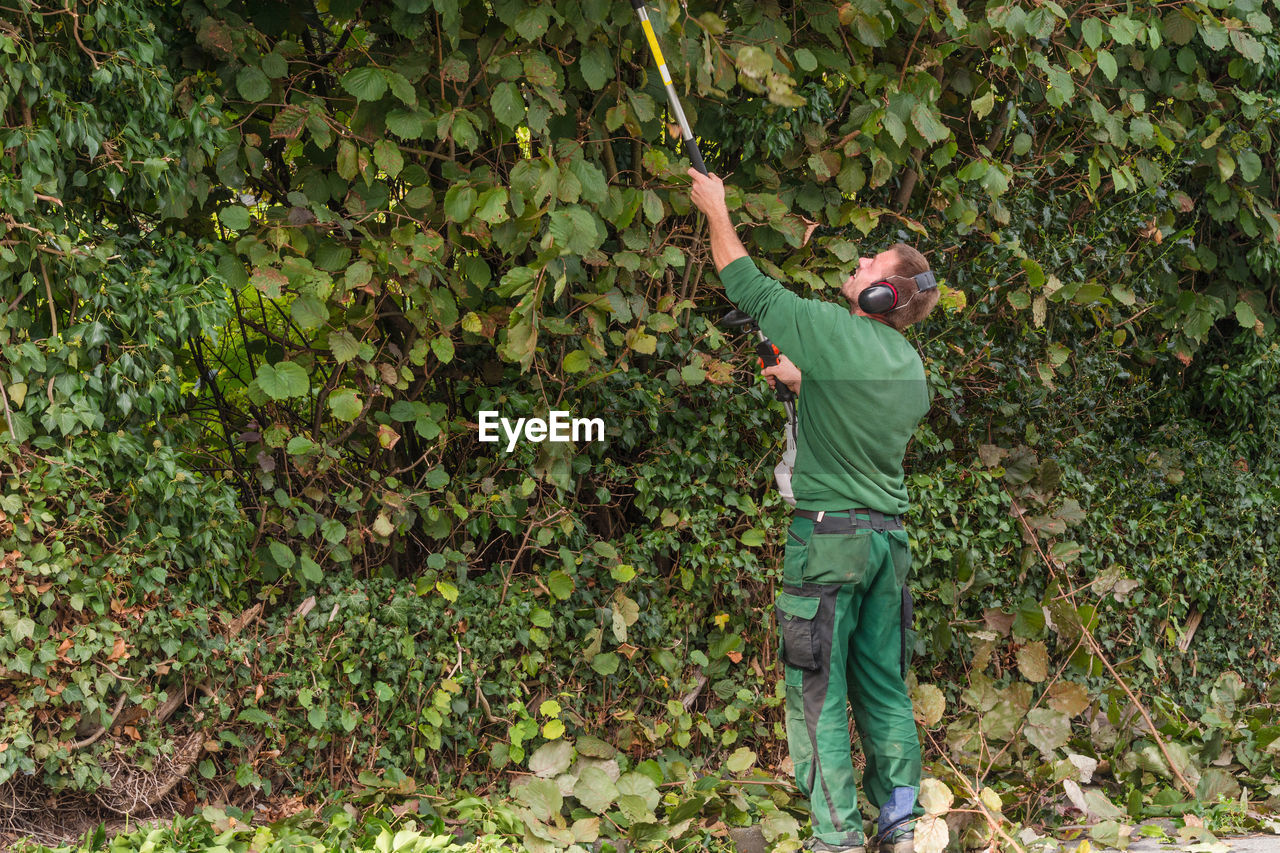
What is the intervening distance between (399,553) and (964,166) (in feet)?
10.4

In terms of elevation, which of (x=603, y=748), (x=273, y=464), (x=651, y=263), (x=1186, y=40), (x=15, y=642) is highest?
(x=1186, y=40)

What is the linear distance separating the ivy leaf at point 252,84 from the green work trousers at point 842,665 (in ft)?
8.18

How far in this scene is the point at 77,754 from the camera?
4.03m

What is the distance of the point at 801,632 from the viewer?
4.00 metres

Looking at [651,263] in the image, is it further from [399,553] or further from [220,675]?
[220,675]

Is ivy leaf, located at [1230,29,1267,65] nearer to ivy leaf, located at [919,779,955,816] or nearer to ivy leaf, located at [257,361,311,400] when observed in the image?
ivy leaf, located at [919,779,955,816]

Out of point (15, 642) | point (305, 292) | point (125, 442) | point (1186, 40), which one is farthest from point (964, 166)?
point (15, 642)

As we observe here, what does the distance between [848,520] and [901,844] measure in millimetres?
1136

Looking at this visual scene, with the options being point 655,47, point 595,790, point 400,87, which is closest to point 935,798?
point 595,790

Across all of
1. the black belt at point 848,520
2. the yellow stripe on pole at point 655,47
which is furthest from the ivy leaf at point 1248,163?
the yellow stripe on pole at point 655,47

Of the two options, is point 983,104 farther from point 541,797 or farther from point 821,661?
point 541,797

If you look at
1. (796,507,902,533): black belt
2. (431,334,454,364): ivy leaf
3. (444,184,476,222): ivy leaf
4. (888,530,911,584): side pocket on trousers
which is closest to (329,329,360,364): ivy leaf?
(431,334,454,364): ivy leaf

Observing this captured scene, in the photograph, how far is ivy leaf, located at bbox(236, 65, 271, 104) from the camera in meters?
4.21

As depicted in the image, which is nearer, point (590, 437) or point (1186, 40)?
point (590, 437)
